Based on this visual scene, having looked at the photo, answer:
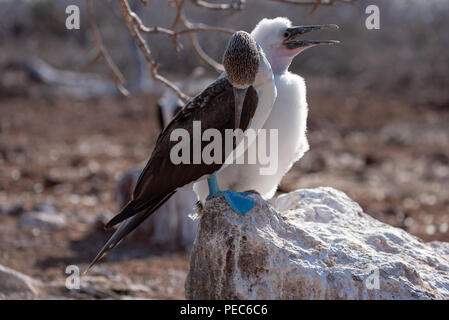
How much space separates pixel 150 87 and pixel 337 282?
1693cm

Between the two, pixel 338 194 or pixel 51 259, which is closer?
pixel 338 194

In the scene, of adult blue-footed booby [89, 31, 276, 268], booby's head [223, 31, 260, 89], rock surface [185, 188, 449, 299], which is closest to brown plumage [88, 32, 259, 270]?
adult blue-footed booby [89, 31, 276, 268]

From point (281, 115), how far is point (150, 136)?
10287 millimetres

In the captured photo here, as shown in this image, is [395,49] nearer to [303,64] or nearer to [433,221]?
[303,64]

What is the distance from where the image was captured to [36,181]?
9.68 metres

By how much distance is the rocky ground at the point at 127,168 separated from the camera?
6.35 m

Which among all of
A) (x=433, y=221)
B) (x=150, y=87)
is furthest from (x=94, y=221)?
(x=150, y=87)

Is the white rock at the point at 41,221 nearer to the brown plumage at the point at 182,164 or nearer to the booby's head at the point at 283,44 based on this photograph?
the brown plumage at the point at 182,164

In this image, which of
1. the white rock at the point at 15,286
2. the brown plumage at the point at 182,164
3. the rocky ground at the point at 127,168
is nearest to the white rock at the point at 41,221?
the rocky ground at the point at 127,168

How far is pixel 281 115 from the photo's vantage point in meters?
3.53

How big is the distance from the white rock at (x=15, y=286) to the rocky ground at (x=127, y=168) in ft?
0.49

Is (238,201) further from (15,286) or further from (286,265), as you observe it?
(15,286)

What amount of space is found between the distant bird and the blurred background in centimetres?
101
